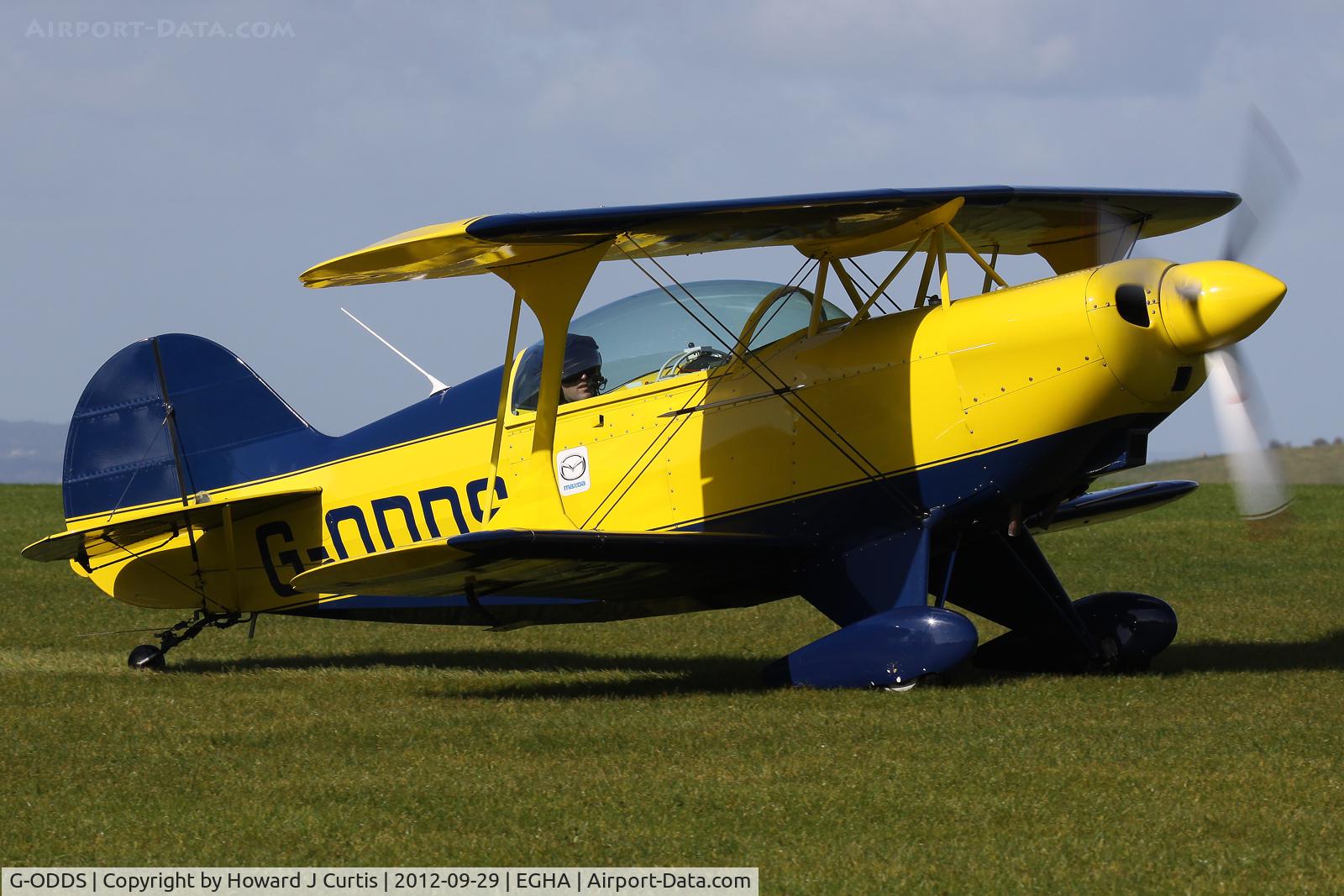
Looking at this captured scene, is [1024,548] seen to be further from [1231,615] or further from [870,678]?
[1231,615]

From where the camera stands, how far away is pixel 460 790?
668cm

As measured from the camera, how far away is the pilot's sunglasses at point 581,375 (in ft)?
33.2

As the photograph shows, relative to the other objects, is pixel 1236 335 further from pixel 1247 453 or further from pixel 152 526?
pixel 152 526

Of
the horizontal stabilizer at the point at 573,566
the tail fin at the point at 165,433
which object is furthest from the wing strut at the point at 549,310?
the tail fin at the point at 165,433

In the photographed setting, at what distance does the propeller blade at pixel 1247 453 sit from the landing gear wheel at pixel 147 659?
290 inches

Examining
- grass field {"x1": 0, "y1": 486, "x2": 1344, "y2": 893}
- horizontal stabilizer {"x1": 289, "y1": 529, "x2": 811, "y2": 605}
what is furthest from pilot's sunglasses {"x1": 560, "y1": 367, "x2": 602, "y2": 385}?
grass field {"x1": 0, "y1": 486, "x2": 1344, "y2": 893}

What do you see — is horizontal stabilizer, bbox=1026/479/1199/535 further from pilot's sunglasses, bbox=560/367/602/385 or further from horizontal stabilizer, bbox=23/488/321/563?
horizontal stabilizer, bbox=23/488/321/563

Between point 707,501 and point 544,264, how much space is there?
1.76 m

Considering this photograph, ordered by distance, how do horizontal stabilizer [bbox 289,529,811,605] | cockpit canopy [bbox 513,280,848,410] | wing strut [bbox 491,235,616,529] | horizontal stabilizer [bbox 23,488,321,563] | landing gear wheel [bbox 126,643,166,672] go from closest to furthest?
1. horizontal stabilizer [bbox 289,529,811,605]
2. wing strut [bbox 491,235,616,529]
3. cockpit canopy [bbox 513,280,848,410]
4. horizontal stabilizer [bbox 23,488,321,563]
5. landing gear wheel [bbox 126,643,166,672]

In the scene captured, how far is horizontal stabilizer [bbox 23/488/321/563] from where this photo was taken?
33.2 ft

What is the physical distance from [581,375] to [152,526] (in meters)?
3.23

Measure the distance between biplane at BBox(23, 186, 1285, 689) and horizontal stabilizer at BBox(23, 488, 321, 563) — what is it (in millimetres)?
35

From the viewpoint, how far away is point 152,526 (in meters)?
10.9

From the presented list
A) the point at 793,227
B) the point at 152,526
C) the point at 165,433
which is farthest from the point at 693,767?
the point at 165,433
